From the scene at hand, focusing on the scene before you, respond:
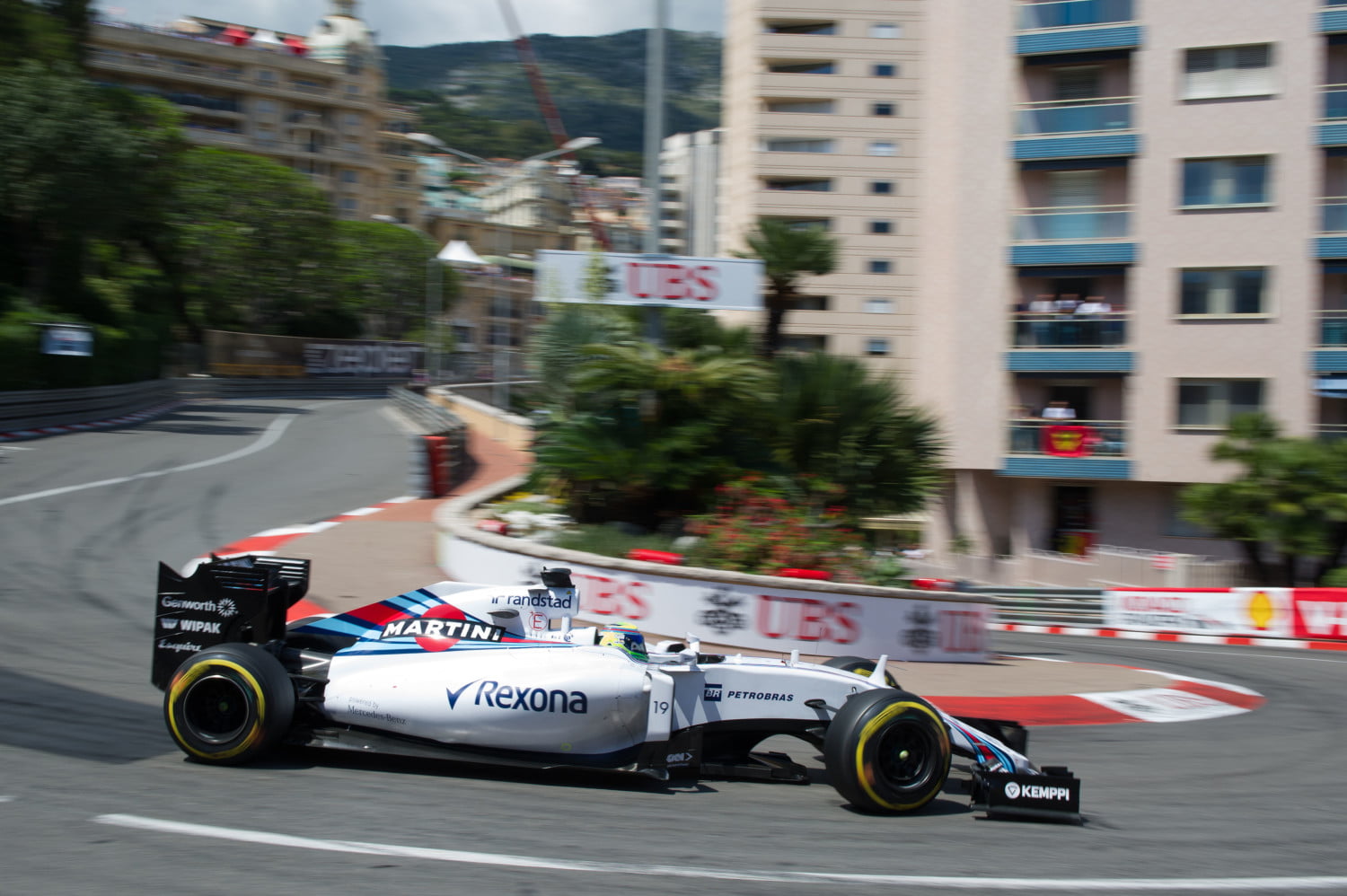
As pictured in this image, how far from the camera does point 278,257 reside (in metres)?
68.1

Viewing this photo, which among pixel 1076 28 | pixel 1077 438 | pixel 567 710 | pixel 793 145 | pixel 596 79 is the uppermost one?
pixel 793 145

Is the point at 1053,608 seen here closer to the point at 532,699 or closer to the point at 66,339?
the point at 532,699

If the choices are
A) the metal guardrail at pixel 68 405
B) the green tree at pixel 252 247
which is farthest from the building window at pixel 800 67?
the green tree at pixel 252 247

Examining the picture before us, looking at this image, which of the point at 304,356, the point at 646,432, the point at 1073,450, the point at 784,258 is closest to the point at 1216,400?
the point at 1073,450

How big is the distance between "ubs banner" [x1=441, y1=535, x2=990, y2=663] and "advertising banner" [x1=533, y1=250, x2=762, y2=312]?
154 inches

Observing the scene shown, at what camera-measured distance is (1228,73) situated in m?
28.2

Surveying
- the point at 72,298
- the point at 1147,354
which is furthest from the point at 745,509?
the point at 72,298

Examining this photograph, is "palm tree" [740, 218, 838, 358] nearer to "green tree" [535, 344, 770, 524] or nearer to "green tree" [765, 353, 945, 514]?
"green tree" [765, 353, 945, 514]

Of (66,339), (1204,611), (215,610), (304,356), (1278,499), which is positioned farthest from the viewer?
(304,356)

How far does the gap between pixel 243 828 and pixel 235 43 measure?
108630 mm

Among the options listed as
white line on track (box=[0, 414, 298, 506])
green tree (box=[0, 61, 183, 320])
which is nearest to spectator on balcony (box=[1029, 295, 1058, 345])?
white line on track (box=[0, 414, 298, 506])

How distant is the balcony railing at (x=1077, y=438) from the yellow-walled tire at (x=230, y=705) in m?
25.1

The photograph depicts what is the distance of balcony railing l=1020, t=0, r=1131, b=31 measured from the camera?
95.6 ft

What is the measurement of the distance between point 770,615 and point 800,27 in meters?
39.7
